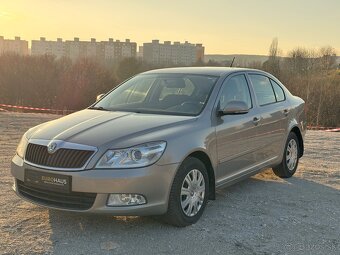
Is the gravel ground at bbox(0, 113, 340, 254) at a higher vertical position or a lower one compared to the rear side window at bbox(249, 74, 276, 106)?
lower

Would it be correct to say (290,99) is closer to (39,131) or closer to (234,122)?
(234,122)

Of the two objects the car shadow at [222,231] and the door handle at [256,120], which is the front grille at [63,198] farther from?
the door handle at [256,120]

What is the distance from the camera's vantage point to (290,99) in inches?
287

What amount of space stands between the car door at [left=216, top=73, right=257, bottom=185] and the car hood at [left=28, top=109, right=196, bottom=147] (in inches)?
21.7

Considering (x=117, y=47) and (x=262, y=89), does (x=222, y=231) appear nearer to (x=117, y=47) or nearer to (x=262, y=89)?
(x=262, y=89)

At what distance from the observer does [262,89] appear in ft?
21.4

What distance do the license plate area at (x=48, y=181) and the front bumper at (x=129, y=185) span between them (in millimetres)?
44

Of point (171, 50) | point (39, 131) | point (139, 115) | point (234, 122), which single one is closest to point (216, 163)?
point (234, 122)

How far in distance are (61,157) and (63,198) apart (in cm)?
40

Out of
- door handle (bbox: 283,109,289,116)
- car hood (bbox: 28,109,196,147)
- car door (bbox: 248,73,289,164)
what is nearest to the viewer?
car hood (bbox: 28,109,196,147)

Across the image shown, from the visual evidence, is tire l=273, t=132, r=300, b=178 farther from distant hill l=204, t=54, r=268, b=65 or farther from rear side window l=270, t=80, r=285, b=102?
distant hill l=204, t=54, r=268, b=65

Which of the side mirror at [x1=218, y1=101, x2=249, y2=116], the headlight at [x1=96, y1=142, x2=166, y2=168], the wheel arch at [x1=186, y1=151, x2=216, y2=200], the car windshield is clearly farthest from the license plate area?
the side mirror at [x1=218, y1=101, x2=249, y2=116]

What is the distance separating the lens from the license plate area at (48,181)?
164 inches

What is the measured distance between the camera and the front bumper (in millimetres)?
4098
